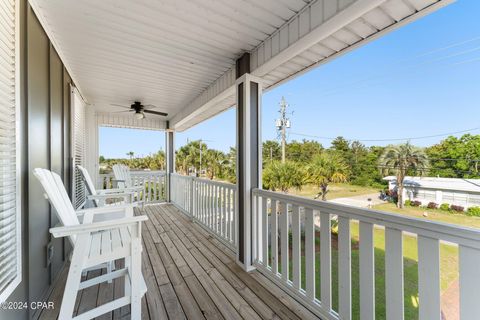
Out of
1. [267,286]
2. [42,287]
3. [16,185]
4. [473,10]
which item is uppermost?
[473,10]

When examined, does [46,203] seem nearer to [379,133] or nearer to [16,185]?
[16,185]

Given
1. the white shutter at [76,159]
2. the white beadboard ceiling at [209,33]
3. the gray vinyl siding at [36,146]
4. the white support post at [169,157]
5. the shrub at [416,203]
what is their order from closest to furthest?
the shrub at [416,203]
the gray vinyl siding at [36,146]
the white beadboard ceiling at [209,33]
the white shutter at [76,159]
the white support post at [169,157]

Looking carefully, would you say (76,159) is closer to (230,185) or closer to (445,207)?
(230,185)

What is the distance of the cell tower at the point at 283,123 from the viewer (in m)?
3.35

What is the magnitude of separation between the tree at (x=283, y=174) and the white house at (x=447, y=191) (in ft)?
6.34

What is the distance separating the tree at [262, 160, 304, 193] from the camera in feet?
10.7

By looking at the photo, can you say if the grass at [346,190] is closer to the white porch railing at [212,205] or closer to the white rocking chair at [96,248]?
the white porch railing at [212,205]

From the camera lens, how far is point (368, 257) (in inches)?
52.1

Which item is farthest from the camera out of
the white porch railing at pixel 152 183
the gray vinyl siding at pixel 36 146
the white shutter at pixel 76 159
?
the white porch railing at pixel 152 183

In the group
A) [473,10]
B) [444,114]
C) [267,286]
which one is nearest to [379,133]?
[444,114]

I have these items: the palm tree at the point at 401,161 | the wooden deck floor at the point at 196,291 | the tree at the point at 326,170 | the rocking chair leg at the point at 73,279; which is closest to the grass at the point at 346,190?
the tree at the point at 326,170

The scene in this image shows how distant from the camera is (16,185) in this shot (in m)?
1.33

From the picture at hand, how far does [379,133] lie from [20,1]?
9.21 ft

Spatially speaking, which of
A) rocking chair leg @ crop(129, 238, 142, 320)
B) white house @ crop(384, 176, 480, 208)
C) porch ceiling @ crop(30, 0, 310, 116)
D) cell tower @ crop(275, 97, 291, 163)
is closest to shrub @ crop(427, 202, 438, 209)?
white house @ crop(384, 176, 480, 208)
